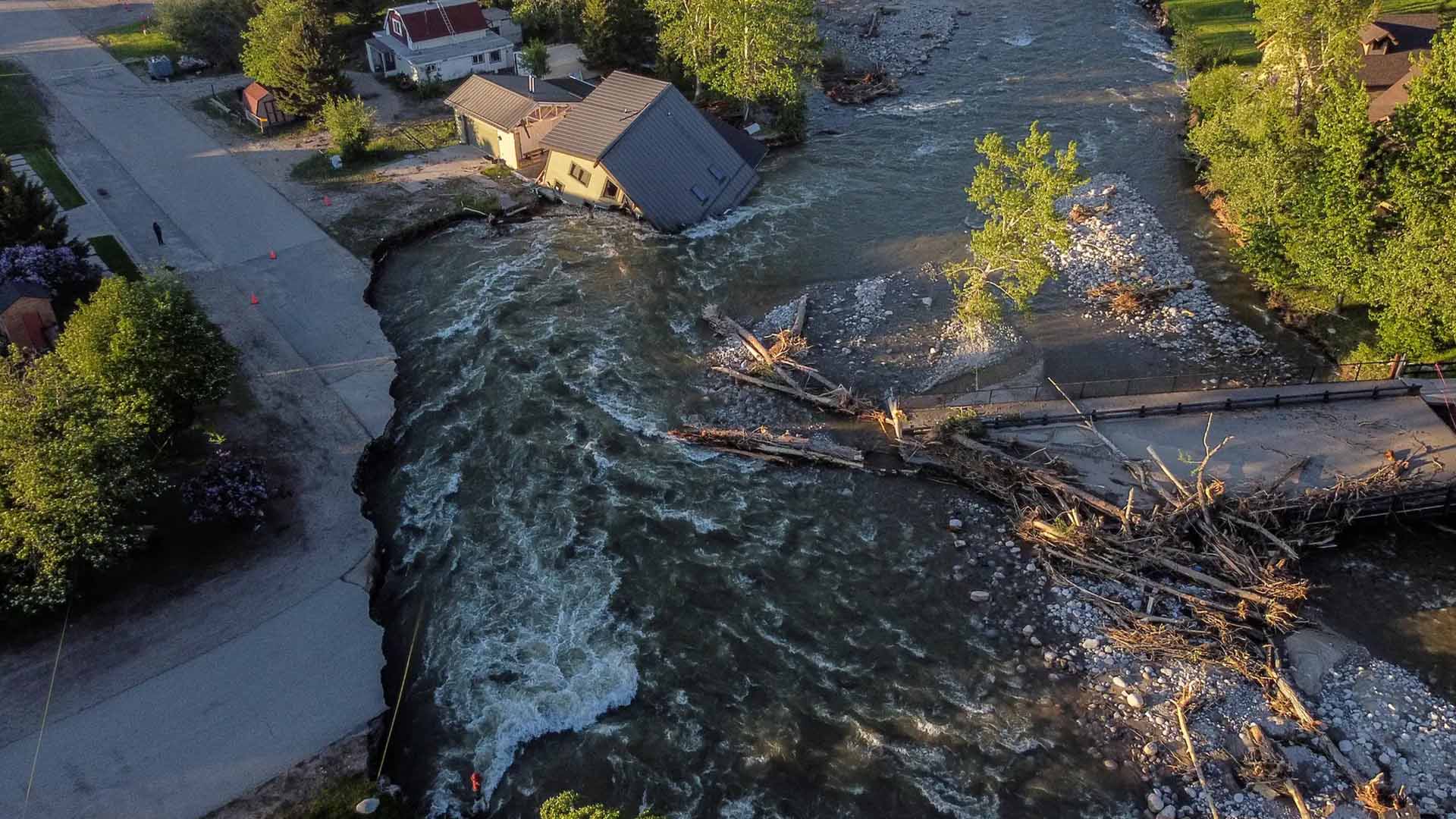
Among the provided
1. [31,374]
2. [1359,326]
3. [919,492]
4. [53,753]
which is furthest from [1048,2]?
[53,753]

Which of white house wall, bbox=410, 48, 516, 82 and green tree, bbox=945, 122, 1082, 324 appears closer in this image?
green tree, bbox=945, 122, 1082, 324

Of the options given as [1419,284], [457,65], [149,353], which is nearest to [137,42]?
[457,65]

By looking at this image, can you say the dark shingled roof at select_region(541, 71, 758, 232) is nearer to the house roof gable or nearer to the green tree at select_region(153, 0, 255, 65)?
the house roof gable

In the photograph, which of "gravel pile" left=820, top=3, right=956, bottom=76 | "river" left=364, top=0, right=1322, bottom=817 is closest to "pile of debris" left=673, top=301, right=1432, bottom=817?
"river" left=364, top=0, right=1322, bottom=817

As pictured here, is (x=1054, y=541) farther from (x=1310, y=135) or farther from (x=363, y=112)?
(x=363, y=112)

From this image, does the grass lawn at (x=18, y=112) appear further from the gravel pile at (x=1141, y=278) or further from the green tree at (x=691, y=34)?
the gravel pile at (x=1141, y=278)

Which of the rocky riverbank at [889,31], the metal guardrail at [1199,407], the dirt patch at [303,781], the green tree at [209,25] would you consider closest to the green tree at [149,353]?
the dirt patch at [303,781]
